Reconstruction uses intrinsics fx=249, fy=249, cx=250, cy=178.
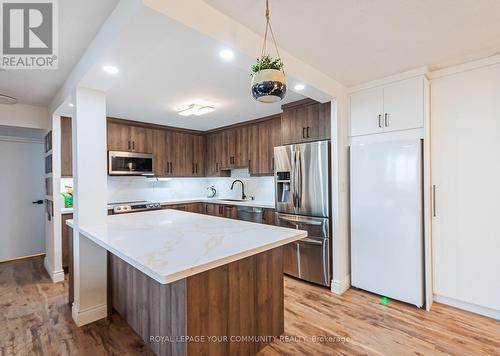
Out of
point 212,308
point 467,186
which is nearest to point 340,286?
point 467,186

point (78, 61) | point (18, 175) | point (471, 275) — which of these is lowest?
point (471, 275)

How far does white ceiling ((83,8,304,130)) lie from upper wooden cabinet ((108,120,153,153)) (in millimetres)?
245

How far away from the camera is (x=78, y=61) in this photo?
7.29 feet

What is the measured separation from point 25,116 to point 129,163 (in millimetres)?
1483

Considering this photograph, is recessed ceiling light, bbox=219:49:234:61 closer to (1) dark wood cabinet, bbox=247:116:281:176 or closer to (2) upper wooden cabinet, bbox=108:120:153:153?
(1) dark wood cabinet, bbox=247:116:281:176

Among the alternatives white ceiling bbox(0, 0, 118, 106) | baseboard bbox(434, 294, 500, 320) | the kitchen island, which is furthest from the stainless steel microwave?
baseboard bbox(434, 294, 500, 320)

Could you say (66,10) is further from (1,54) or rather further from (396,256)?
(396,256)

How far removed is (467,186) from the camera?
2420 mm

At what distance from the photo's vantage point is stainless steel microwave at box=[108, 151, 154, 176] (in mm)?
4156

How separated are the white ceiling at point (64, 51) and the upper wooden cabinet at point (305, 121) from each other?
2.33 m

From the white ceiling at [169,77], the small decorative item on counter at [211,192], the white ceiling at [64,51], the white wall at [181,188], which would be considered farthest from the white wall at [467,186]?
the small decorative item on counter at [211,192]

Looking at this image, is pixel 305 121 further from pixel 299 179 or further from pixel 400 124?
pixel 400 124

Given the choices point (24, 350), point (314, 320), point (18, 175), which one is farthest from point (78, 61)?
point (18, 175)

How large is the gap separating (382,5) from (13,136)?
5688mm
